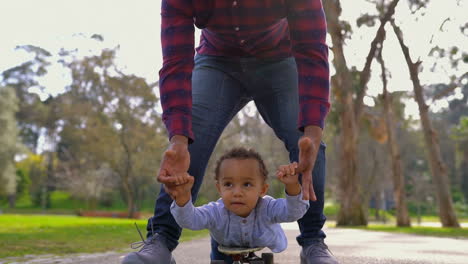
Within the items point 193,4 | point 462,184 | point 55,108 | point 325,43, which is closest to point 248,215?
point 325,43

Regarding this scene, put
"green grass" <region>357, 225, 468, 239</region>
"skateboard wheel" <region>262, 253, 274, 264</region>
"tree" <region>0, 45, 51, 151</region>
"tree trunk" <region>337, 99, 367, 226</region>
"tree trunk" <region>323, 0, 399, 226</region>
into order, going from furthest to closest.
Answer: "tree" <region>0, 45, 51, 151</region> < "tree trunk" <region>323, 0, 399, 226</region> < "tree trunk" <region>337, 99, 367, 226</region> < "green grass" <region>357, 225, 468, 239</region> < "skateboard wheel" <region>262, 253, 274, 264</region>

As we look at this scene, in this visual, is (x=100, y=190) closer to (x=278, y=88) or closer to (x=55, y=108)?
(x=55, y=108)

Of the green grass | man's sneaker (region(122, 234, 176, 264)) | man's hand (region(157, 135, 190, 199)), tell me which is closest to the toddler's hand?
man's hand (region(157, 135, 190, 199))

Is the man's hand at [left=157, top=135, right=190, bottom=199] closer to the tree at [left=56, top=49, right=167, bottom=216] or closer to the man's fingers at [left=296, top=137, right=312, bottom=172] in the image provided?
the man's fingers at [left=296, top=137, right=312, bottom=172]

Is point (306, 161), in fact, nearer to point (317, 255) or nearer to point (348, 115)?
point (317, 255)

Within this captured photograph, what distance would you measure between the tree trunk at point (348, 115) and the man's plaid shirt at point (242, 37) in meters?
14.5

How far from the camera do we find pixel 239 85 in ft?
8.77

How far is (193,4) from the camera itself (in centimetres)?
230

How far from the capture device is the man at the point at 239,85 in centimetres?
207

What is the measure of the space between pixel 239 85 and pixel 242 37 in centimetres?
30

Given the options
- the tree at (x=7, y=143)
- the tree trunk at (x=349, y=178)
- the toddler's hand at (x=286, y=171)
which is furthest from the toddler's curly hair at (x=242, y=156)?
the tree at (x=7, y=143)

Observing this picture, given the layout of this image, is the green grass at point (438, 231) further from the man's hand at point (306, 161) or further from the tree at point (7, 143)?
the tree at point (7, 143)

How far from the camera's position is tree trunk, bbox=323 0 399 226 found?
16297mm

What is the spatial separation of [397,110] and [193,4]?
1048 inches
